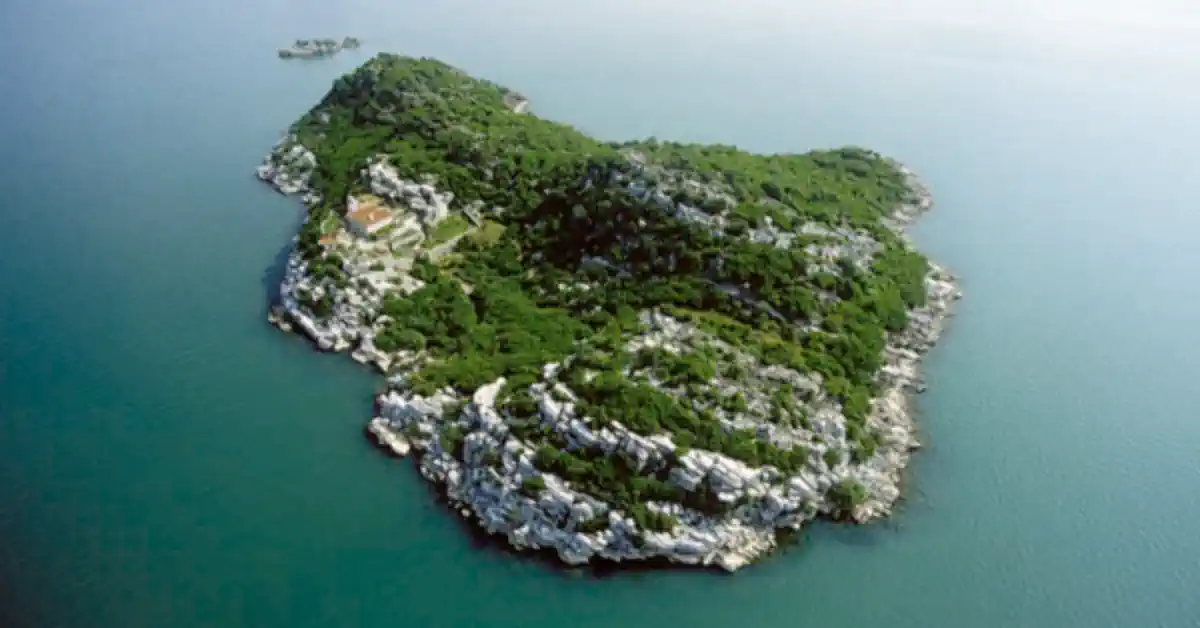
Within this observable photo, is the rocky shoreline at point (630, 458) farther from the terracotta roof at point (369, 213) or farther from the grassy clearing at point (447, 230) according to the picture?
the terracotta roof at point (369, 213)

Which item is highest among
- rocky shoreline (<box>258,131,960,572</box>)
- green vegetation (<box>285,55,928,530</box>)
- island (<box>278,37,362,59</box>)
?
island (<box>278,37,362,59</box>)

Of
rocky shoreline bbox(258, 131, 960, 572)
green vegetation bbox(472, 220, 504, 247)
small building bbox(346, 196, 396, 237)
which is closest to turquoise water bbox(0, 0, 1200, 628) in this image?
rocky shoreline bbox(258, 131, 960, 572)

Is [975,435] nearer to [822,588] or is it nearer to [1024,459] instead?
[1024,459]

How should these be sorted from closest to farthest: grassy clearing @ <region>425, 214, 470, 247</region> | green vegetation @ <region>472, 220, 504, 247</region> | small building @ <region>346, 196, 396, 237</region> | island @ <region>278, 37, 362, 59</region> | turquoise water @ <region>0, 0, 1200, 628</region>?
turquoise water @ <region>0, 0, 1200, 628</region> < small building @ <region>346, 196, 396, 237</region> < grassy clearing @ <region>425, 214, 470, 247</region> < green vegetation @ <region>472, 220, 504, 247</region> < island @ <region>278, 37, 362, 59</region>

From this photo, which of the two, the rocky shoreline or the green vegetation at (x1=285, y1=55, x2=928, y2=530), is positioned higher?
the green vegetation at (x1=285, y1=55, x2=928, y2=530)

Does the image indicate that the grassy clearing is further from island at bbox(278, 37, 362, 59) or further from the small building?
island at bbox(278, 37, 362, 59)

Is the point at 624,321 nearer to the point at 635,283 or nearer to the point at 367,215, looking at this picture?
the point at 635,283

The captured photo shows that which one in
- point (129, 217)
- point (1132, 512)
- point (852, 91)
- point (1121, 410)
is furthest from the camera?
point (852, 91)

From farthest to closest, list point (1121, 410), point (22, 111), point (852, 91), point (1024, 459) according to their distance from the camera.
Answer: point (852, 91), point (22, 111), point (1121, 410), point (1024, 459)

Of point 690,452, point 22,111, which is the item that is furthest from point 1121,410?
point 22,111
